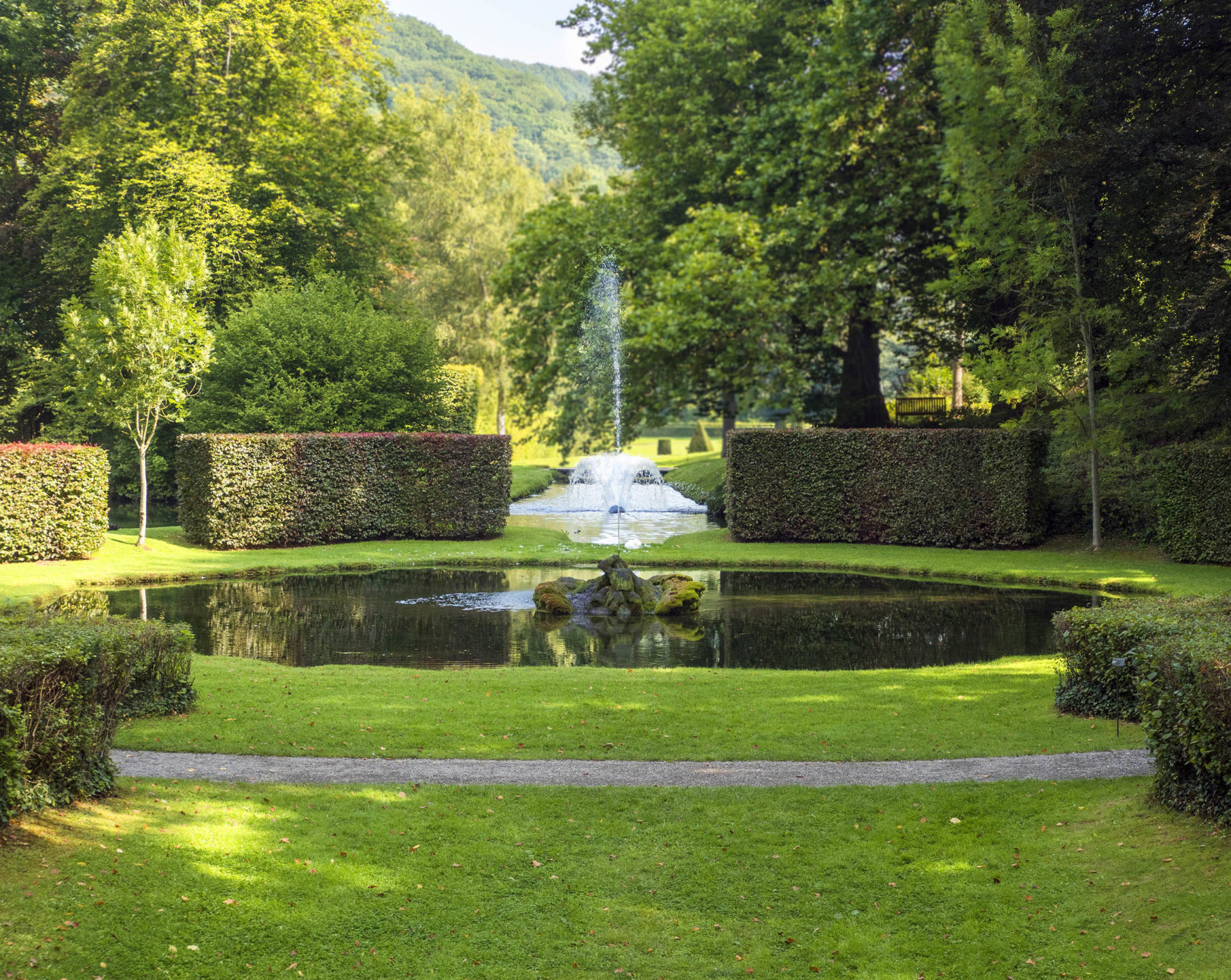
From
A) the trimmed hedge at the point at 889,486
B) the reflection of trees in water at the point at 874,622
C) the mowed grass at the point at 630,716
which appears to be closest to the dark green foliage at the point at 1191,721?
the mowed grass at the point at 630,716

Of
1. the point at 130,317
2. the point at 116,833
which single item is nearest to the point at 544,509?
the point at 130,317

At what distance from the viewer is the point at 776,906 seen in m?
6.05

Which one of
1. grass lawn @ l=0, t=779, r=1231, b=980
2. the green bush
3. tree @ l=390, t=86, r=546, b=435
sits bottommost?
grass lawn @ l=0, t=779, r=1231, b=980

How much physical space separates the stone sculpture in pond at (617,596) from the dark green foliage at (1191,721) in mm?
10065

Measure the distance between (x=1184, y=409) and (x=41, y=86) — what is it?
3790 centimetres

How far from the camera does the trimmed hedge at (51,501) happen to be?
67.8 ft

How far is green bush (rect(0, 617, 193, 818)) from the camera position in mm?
5977

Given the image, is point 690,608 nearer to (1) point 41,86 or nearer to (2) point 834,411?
(2) point 834,411

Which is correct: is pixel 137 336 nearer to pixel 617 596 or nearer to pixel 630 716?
pixel 617 596

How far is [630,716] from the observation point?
9.72 meters

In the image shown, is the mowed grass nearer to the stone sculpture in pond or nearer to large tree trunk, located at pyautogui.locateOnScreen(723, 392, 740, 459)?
the stone sculpture in pond

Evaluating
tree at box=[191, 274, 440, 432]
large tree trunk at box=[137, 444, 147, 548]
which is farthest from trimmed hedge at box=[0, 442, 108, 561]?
tree at box=[191, 274, 440, 432]

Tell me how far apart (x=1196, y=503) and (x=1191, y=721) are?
52.1 ft

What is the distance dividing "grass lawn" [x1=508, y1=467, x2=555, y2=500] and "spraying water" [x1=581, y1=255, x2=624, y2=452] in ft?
30.3
